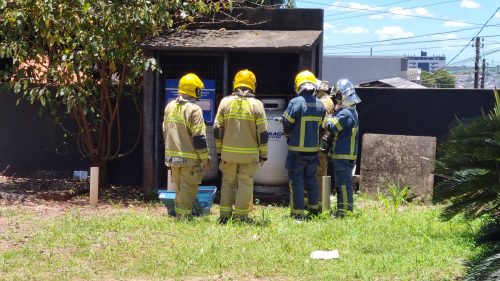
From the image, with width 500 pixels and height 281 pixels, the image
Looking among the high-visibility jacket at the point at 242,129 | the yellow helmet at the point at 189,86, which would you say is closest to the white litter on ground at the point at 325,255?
the high-visibility jacket at the point at 242,129

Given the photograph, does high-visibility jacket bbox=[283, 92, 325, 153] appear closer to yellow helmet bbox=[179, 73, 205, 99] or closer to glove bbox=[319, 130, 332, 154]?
glove bbox=[319, 130, 332, 154]

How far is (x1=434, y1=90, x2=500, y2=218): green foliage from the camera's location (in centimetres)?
562

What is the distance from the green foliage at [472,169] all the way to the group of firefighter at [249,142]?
2.65 m

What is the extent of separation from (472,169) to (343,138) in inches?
128

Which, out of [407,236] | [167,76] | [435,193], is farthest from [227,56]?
[435,193]

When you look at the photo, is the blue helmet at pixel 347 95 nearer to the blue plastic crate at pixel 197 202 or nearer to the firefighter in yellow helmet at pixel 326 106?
the firefighter in yellow helmet at pixel 326 106

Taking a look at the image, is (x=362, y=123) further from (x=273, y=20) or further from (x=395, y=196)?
(x=273, y=20)

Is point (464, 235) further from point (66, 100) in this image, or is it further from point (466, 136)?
point (66, 100)

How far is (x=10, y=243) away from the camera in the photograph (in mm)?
7695

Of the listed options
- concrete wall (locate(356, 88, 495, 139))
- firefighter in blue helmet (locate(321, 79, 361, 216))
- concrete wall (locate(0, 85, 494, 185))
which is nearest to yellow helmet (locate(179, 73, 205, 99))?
firefighter in blue helmet (locate(321, 79, 361, 216))

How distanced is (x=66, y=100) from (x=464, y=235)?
19.1 feet

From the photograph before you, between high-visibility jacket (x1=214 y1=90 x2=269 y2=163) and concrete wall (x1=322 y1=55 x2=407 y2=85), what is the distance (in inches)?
1630

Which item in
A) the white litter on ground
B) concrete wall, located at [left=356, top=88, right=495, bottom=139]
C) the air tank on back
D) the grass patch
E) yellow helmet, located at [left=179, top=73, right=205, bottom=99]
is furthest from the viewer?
concrete wall, located at [left=356, top=88, right=495, bottom=139]

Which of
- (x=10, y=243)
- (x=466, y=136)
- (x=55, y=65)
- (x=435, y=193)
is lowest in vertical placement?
(x=10, y=243)
